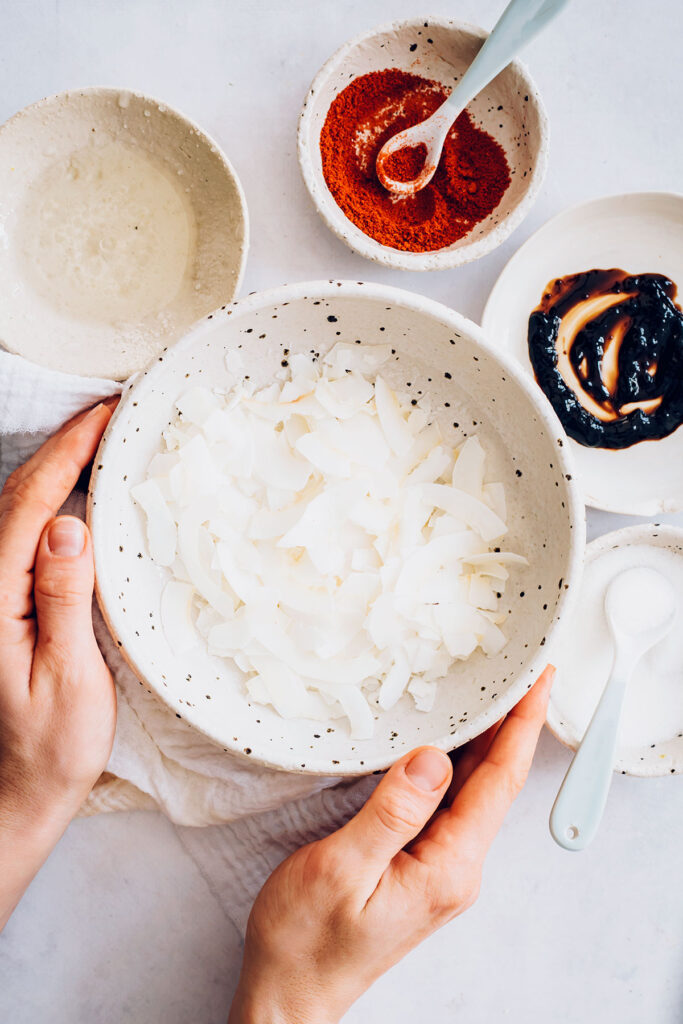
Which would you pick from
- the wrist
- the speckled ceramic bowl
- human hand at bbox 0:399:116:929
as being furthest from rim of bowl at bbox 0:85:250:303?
the wrist

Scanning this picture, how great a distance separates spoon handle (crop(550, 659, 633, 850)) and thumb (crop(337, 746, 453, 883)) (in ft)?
0.63

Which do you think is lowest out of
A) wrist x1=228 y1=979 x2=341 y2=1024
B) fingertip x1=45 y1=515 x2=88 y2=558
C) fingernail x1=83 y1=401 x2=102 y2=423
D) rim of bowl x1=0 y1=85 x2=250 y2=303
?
wrist x1=228 y1=979 x2=341 y2=1024

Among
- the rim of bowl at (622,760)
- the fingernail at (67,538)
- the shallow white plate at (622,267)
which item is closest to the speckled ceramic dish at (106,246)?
the fingernail at (67,538)

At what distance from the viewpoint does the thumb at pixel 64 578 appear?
2.64 feet

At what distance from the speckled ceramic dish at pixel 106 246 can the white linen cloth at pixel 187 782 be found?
10cm

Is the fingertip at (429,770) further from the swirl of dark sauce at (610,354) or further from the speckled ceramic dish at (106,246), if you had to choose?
the speckled ceramic dish at (106,246)

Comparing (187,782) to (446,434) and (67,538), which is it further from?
(446,434)

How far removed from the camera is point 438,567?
868 millimetres

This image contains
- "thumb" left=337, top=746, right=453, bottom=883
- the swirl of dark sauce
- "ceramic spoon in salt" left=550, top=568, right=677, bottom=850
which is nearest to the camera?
"thumb" left=337, top=746, right=453, bottom=883

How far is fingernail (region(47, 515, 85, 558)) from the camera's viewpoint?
0.80 metres

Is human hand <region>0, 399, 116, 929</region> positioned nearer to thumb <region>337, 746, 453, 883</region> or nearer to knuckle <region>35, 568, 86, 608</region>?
knuckle <region>35, 568, 86, 608</region>

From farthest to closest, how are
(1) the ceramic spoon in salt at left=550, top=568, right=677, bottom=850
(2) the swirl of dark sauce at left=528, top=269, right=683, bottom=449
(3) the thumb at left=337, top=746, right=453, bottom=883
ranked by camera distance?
(2) the swirl of dark sauce at left=528, top=269, right=683, bottom=449 → (1) the ceramic spoon in salt at left=550, top=568, right=677, bottom=850 → (3) the thumb at left=337, top=746, right=453, bottom=883

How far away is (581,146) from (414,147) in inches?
10.7

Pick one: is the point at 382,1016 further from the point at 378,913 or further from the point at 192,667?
the point at 192,667
